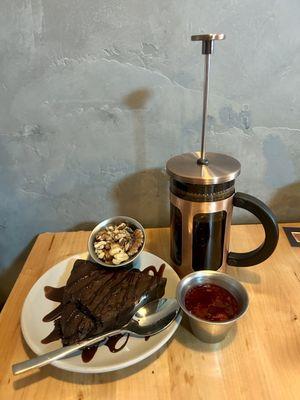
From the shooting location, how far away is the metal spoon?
1.62 ft

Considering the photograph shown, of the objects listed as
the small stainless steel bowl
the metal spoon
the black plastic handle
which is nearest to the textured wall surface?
the small stainless steel bowl

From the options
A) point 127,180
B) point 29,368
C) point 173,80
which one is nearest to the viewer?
point 29,368

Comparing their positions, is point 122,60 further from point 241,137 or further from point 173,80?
point 241,137

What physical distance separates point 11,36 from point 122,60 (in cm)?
24

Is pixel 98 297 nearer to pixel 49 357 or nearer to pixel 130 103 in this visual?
pixel 49 357

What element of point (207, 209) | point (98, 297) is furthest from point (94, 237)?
point (207, 209)

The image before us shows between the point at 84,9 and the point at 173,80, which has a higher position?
the point at 84,9

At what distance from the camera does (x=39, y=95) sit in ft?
2.41

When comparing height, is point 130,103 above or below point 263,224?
above

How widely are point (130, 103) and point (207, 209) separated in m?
0.32

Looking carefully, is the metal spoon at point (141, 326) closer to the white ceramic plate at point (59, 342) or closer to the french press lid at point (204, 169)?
the white ceramic plate at point (59, 342)

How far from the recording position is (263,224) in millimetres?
607

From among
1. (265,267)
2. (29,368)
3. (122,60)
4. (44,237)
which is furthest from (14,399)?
(122,60)

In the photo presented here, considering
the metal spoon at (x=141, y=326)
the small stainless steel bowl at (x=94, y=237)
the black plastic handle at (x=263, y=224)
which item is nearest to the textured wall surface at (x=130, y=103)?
the small stainless steel bowl at (x=94, y=237)
